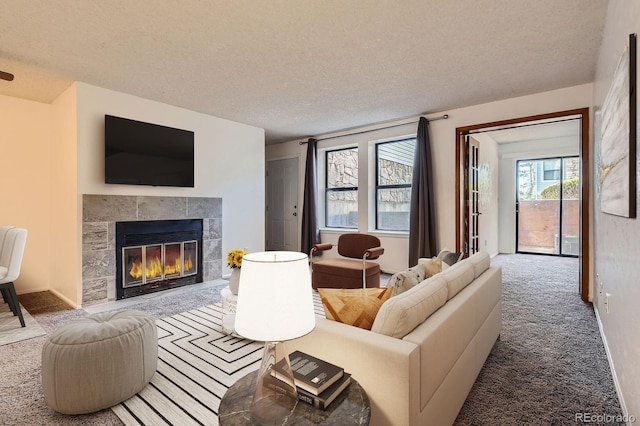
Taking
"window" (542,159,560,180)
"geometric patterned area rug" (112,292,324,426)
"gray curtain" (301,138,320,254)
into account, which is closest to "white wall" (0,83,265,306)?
"gray curtain" (301,138,320,254)

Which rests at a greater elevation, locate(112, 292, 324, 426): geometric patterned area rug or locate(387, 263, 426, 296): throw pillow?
locate(387, 263, 426, 296): throw pillow

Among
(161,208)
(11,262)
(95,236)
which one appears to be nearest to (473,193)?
(161,208)

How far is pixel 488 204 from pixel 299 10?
570cm

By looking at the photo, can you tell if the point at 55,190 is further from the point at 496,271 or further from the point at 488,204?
the point at 488,204

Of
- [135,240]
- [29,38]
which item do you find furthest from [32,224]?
[29,38]

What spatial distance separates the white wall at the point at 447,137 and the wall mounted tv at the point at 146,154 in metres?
2.57

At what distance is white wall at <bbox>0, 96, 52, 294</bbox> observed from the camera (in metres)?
3.83

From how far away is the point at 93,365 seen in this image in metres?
1.65

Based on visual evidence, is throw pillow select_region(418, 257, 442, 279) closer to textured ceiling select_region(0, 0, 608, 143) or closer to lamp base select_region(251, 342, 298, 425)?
lamp base select_region(251, 342, 298, 425)

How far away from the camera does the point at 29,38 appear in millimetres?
2533

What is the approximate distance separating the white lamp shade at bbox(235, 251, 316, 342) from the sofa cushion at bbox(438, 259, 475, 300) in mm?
983

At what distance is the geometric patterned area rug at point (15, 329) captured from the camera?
103 inches

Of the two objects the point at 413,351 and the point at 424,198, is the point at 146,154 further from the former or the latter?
the point at 413,351

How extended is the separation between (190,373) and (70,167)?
2.92 meters
